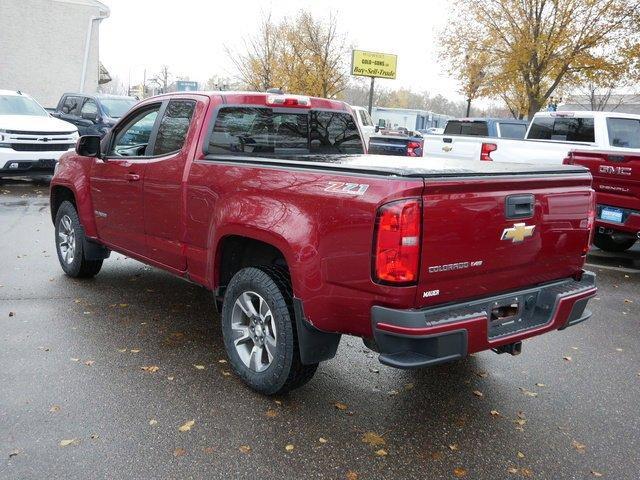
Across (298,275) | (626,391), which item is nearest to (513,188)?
(298,275)

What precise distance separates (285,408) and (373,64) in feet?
108

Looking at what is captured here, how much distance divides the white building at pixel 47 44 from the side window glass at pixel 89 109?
1495cm

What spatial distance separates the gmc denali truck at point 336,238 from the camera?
3.02 m

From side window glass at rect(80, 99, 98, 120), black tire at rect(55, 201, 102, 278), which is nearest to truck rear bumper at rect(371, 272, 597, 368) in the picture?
black tire at rect(55, 201, 102, 278)

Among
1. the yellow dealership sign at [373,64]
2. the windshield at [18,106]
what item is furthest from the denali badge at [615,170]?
the yellow dealership sign at [373,64]

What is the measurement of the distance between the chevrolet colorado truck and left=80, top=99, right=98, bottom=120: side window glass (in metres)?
2.24

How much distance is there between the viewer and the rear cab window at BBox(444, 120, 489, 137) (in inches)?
588

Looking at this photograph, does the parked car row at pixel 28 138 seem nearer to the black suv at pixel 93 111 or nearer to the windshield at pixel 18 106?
the windshield at pixel 18 106

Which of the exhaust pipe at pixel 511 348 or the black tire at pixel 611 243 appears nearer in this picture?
the exhaust pipe at pixel 511 348

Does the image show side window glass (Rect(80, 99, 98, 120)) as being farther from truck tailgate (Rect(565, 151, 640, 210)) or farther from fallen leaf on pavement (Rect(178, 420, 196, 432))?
fallen leaf on pavement (Rect(178, 420, 196, 432))

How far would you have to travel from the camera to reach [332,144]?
5.28 meters

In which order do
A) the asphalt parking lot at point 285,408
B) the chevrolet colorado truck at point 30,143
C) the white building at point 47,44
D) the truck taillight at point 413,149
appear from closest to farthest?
the asphalt parking lot at point 285,408
the chevrolet colorado truck at point 30,143
the truck taillight at point 413,149
the white building at point 47,44

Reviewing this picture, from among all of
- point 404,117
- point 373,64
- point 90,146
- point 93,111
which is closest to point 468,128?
point 93,111

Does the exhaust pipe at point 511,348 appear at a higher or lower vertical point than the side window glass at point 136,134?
lower
